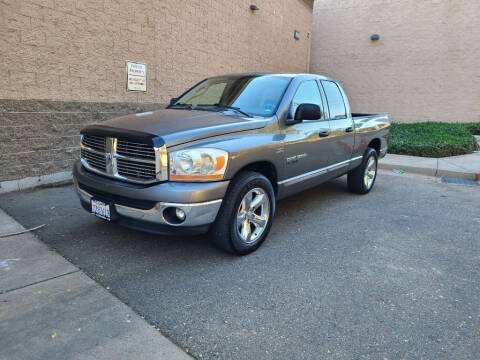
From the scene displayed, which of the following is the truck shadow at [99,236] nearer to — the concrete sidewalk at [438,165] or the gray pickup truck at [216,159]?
the gray pickup truck at [216,159]

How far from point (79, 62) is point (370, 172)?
5.19 m

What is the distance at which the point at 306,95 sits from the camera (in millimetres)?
4535

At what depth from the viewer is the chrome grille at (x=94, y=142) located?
11.4 ft

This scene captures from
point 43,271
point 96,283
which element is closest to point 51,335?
point 96,283

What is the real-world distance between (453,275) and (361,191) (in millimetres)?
2829

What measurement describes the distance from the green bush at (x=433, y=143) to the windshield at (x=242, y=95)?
6.87 m

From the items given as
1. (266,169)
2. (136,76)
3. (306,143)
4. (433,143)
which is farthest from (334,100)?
(433,143)

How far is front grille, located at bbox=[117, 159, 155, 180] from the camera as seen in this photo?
3.12 meters

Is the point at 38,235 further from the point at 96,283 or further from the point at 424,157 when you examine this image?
the point at 424,157

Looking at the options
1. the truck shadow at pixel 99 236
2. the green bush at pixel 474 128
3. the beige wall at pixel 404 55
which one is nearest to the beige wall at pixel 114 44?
the truck shadow at pixel 99 236

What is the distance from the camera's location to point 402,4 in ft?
49.3

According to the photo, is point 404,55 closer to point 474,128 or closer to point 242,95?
point 474,128

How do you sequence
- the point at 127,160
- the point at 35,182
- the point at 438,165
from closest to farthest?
the point at 127,160 → the point at 35,182 → the point at 438,165

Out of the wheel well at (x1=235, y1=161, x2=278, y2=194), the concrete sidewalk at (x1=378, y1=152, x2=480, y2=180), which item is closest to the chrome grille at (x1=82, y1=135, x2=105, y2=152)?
the wheel well at (x1=235, y1=161, x2=278, y2=194)
